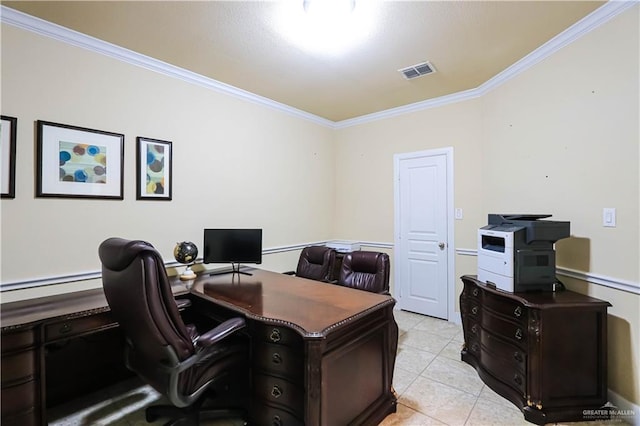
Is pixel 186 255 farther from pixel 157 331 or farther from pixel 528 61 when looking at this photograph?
pixel 528 61

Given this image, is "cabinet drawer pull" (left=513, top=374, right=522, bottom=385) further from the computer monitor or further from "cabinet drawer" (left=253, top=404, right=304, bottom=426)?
the computer monitor

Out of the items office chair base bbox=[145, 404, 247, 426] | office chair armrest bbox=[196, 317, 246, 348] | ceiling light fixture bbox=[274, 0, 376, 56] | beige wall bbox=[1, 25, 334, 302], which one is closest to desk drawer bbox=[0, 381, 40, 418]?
office chair base bbox=[145, 404, 247, 426]

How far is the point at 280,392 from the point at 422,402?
44.2 inches

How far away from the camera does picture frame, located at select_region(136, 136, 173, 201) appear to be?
257 centimetres

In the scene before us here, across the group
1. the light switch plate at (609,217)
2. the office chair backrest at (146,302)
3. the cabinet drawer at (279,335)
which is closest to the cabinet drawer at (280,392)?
the cabinet drawer at (279,335)

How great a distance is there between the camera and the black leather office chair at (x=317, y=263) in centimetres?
331

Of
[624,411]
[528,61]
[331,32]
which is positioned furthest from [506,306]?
[331,32]

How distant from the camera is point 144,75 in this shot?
2600 mm

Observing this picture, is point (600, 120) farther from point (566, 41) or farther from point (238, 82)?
point (238, 82)

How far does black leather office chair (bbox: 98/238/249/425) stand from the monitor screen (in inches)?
43.5

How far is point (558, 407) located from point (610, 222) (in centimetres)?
127

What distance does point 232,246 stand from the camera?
2846 mm

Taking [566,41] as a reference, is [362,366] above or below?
below

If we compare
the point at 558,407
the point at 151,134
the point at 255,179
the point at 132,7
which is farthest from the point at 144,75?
the point at 558,407
